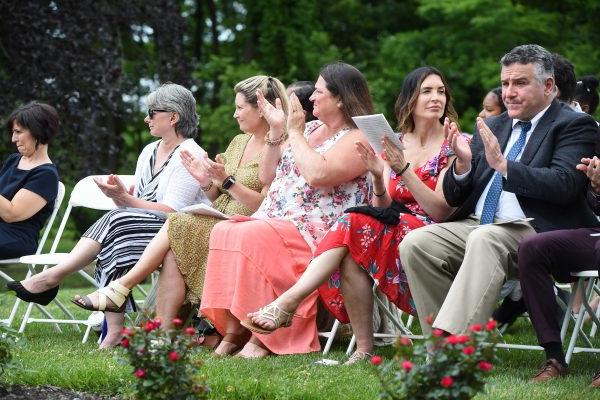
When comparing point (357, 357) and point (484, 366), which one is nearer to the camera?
point (484, 366)

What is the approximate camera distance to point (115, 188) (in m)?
6.37

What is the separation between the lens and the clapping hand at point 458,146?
5.25m

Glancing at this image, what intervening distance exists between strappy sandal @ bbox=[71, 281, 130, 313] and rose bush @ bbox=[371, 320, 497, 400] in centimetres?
284

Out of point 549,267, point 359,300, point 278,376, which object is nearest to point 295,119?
point 359,300

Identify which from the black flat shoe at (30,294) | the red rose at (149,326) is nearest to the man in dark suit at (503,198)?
the red rose at (149,326)

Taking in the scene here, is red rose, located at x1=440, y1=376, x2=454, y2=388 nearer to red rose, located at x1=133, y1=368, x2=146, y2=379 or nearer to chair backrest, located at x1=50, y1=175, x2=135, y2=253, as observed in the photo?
red rose, located at x1=133, y1=368, x2=146, y2=379

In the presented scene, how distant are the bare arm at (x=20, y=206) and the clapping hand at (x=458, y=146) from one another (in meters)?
3.04

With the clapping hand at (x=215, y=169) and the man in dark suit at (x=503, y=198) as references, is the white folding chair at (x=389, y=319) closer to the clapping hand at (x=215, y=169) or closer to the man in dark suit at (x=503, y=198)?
the man in dark suit at (x=503, y=198)

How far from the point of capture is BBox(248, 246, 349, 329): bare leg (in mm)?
5414

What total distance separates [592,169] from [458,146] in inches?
27.9

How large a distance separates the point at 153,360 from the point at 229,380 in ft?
3.26

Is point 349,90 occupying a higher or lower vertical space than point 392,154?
higher

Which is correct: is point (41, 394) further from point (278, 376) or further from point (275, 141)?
point (275, 141)

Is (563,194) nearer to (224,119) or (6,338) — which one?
(6,338)
